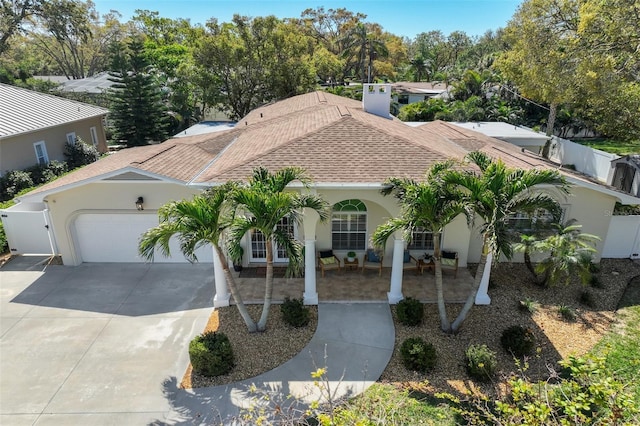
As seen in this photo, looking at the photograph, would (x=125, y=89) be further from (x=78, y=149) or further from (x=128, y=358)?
(x=128, y=358)

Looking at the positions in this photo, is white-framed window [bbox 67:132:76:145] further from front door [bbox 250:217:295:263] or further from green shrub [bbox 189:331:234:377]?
green shrub [bbox 189:331:234:377]

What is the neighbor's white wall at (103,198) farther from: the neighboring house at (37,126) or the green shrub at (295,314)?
the neighboring house at (37,126)

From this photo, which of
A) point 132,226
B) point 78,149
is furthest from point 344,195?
point 78,149

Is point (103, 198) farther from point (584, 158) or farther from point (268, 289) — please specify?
point (584, 158)

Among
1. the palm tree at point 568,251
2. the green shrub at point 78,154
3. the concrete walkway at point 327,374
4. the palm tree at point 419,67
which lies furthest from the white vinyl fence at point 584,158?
the palm tree at point 419,67

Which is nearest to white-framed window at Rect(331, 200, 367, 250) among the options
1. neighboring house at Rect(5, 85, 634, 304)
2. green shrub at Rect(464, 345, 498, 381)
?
neighboring house at Rect(5, 85, 634, 304)

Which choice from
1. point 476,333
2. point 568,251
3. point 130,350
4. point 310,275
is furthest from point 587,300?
point 130,350
